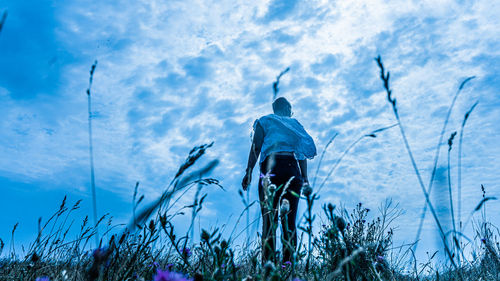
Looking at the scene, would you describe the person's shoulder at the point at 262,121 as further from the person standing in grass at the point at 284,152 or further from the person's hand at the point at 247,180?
the person's hand at the point at 247,180

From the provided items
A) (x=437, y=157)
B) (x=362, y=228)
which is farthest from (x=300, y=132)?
(x=437, y=157)

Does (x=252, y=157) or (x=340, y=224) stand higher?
(x=252, y=157)

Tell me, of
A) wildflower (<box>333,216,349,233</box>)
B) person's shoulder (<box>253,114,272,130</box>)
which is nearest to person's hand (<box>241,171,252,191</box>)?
person's shoulder (<box>253,114,272,130</box>)

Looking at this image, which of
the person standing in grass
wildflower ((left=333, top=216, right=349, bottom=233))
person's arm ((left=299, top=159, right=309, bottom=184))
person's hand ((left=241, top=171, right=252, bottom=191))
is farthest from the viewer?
person's arm ((left=299, top=159, right=309, bottom=184))

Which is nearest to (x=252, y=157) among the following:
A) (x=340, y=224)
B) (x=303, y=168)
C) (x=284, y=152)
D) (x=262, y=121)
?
(x=284, y=152)

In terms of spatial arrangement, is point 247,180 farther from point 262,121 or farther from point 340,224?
point 340,224

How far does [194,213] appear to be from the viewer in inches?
57.5

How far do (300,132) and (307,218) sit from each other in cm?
289

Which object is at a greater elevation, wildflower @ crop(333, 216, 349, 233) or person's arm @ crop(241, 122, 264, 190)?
person's arm @ crop(241, 122, 264, 190)

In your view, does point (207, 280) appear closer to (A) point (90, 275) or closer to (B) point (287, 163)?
(A) point (90, 275)

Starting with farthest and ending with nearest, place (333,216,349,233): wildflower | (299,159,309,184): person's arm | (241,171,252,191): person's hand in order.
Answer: (299,159,309,184): person's arm < (241,171,252,191): person's hand < (333,216,349,233): wildflower

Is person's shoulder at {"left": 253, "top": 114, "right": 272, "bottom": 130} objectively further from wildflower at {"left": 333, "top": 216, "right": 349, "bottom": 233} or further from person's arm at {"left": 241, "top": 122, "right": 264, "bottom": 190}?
wildflower at {"left": 333, "top": 216, "right": 349, "bottom": 233}

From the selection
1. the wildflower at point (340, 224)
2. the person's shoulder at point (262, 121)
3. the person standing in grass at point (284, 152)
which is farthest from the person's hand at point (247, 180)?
the wildflower at point (340, 224)

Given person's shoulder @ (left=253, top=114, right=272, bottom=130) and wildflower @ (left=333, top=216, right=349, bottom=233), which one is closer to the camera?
wildflower @ (left=333, top=216, right=349, bottom=233)
